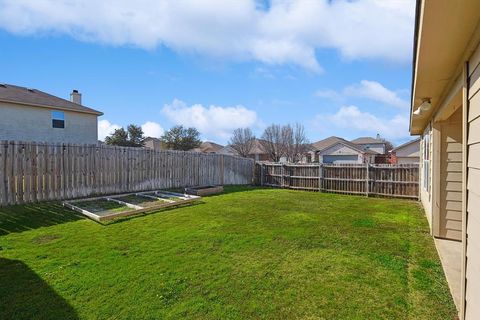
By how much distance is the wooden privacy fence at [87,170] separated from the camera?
6992mm

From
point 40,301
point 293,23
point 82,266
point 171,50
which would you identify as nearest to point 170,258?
point 82,266

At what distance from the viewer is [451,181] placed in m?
4.98

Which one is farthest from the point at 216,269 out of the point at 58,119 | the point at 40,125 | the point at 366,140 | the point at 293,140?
the point at 366,140

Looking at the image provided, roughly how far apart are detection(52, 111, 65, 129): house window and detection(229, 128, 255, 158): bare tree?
24.0m

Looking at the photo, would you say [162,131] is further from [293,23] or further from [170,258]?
[170,258]

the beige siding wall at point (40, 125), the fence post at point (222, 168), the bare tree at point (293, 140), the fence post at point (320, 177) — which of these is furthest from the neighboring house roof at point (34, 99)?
the bare tree at point (293, 140)

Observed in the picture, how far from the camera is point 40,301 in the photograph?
108 inches

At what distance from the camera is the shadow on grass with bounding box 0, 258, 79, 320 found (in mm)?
2531

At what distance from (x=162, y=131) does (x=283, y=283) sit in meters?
33.5

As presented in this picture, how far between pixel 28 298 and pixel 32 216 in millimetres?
4168

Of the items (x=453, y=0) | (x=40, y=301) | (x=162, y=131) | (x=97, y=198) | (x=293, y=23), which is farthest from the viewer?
(x=162, y=131)

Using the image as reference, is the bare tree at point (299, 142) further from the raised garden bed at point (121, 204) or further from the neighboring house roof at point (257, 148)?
the raised garden bed at point (121, 204)

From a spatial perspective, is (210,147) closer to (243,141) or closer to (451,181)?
(243,141)

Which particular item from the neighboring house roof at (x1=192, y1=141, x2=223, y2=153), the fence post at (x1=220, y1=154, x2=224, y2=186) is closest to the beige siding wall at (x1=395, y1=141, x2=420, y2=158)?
the fence post at (x1=220, y1=154, x2=224, y2=186)
